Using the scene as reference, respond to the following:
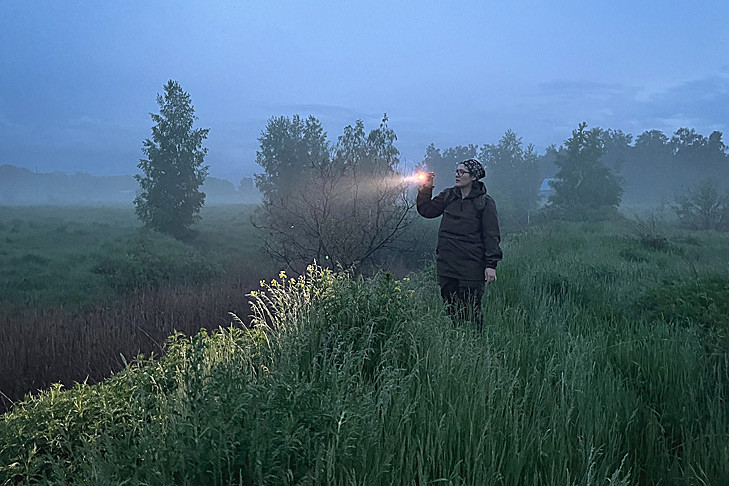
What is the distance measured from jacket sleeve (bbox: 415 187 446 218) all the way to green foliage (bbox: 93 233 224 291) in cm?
1278

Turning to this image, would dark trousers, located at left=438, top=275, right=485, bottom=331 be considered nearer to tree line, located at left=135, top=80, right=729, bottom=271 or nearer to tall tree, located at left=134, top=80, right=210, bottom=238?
tree line, located at left=135, top=80, right=729, bottom=271

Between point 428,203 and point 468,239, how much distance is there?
2.18 feet

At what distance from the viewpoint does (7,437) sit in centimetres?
288

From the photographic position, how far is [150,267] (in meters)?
17.4

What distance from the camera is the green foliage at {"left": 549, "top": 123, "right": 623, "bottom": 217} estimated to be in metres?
43.7

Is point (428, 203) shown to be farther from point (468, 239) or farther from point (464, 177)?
point (468, 239)

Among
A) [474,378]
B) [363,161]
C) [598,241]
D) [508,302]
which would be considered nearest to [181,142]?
[363,161]

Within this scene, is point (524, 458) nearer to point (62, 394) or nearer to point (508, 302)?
point (62, 394)

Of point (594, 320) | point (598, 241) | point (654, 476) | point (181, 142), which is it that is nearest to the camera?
point (654, 476)

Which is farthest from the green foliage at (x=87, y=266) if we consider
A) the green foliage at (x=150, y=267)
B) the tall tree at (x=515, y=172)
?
the tall tree at (x=515, y=172)

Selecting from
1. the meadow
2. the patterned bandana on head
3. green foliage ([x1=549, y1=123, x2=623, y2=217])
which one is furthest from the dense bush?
green foliage ([x1=549, y1=123, x2=623, y2=217])

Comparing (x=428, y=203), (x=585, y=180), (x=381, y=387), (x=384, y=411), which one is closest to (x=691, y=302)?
(x=428, y=203)

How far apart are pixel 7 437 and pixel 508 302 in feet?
20.7

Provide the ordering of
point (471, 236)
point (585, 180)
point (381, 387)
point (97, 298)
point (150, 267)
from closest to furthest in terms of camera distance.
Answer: point (381, 387) → point (471, 236) → point (97, 298) → point (150, 267) → point (585, 180)
